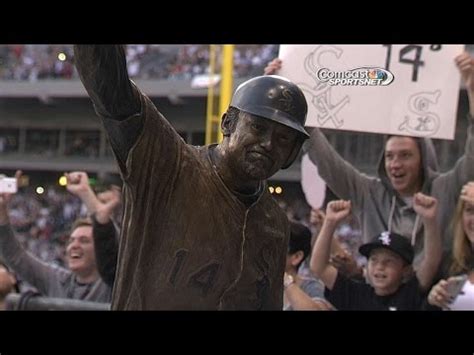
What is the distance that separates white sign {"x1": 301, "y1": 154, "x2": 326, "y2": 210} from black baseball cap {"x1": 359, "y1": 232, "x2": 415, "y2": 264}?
1.06ft

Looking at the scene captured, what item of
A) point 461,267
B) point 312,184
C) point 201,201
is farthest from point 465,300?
point 201,201

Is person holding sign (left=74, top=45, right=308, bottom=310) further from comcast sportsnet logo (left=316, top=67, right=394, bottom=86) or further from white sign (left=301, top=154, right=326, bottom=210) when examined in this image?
white sign (left=301, top=154, right=326, bottom=210)

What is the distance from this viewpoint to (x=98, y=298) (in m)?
3.24

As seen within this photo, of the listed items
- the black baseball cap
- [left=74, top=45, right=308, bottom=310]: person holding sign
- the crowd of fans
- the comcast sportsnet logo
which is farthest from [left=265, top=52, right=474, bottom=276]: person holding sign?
[left=74, top=45, right=308, bottom=310]: person holding sign

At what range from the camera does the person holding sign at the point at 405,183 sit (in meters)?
3.39

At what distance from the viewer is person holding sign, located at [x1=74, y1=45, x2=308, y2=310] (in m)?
1.31

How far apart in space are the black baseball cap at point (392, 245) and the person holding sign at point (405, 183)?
0.03m

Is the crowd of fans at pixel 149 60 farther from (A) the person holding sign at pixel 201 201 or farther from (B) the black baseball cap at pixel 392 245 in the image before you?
(A) the person holding sign at pixel 201 201

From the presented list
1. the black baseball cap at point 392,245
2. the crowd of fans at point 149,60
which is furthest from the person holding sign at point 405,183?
the crowd of fans at point 149,60

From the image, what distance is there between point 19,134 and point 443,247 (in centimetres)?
214

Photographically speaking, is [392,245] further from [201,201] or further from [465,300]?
[201,201]

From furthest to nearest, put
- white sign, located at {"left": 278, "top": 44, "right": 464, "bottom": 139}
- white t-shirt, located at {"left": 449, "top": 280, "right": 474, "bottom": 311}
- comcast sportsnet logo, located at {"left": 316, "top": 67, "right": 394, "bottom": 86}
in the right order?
white t-shirt, located at {"left": 449, "top": 280, "right": 474, "bottom": 311} → white sign, located at {"left": 278, "top": 44, "right": 464, "bottom": 139} → comcast sportsnet logo, located at {"left": 316, "top": 67, "right": 394, "bottom": 86}

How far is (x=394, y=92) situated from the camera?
289 cm
